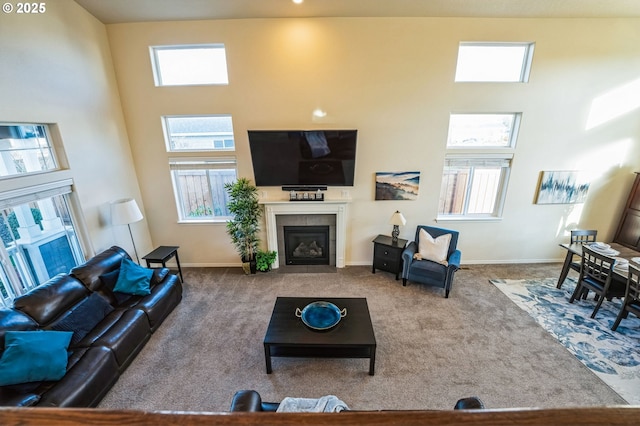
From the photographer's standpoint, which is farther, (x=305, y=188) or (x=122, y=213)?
(x=305, y=188)

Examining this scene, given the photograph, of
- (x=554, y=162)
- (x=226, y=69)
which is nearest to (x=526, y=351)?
(x=554, y=162)

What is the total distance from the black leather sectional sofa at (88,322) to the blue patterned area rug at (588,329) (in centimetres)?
512

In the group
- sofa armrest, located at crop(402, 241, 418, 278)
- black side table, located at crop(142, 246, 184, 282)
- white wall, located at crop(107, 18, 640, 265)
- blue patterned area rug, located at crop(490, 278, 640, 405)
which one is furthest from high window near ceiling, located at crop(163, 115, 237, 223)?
blue patterned area rug, located at crop(490, 278, 640, 405)

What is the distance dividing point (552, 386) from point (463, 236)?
2.70m

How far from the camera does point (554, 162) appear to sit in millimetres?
4598

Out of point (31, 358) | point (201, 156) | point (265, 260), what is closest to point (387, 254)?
point (265, 260)

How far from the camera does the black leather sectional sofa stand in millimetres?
2254

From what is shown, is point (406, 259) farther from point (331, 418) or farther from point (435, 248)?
point (331, 418)

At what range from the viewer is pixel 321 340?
2.74m

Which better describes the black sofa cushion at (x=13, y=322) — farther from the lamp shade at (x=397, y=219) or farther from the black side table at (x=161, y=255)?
the lamp shade at (x=397, y=219)

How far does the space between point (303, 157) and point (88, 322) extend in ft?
11.6

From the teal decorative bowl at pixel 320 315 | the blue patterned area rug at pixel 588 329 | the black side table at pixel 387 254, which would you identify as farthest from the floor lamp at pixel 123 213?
the blue patterned area rug at pixel 588 329

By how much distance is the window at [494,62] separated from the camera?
13.8 ft

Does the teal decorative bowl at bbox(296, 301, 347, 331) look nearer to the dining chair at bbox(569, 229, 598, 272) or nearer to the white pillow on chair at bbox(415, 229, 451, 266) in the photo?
the white pillow on chair at bbox(415, 229, 451, 266)
